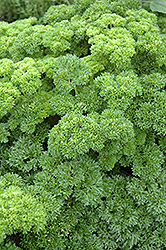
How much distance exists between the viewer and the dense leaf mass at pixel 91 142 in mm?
1482

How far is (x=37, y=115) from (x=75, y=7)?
121cm

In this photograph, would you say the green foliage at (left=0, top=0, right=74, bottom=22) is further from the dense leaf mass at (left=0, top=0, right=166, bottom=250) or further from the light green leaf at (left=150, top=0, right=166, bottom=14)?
the dense leaf mass at (left=0, top=0, right=166, bottom=250)

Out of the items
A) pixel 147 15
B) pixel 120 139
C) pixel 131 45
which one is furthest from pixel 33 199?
pixel 147 15

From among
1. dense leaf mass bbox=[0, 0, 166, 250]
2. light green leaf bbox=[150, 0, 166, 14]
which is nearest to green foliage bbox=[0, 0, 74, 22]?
light green leaf bbox=[150, 0, 166, 14]

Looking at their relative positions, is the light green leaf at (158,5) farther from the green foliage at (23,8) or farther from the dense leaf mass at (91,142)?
the green foliage at (23,8)

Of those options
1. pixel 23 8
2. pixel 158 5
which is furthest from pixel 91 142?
pixel 23 8

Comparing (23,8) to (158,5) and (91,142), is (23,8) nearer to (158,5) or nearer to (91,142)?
(158,5)

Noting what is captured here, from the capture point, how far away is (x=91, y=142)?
4.79 feet

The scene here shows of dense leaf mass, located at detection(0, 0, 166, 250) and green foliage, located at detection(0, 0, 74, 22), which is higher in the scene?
green foliage, located at detection(0, 0, 74, 22)

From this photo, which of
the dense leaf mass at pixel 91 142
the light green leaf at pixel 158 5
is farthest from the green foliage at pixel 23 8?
the dense leaf mass at pixel 91 142

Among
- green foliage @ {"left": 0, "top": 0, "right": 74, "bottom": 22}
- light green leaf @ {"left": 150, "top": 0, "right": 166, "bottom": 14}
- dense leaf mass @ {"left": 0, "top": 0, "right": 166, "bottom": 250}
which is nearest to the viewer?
dense leaf mass @ {"left": 0, "top": 0, "right": 166, "bottom": 250}

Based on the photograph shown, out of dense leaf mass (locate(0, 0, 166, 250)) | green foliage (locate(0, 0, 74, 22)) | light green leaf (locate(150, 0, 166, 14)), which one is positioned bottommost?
dense leaf mass (locate(0, 0, 166, 250))

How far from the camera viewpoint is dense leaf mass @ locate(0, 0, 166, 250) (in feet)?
4.86

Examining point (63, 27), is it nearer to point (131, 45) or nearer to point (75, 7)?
point (75, 7)
